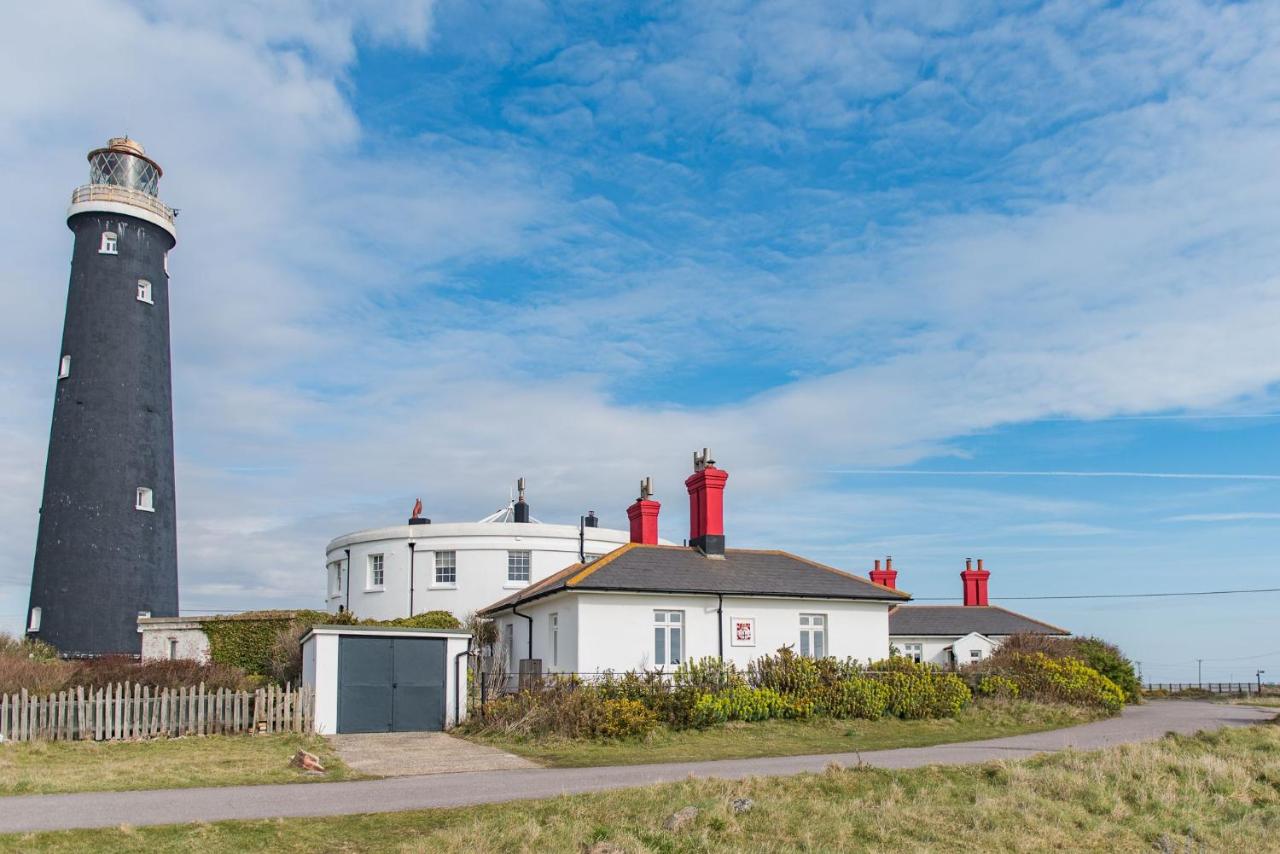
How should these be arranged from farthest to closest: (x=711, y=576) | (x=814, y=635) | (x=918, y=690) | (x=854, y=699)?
(x=814, y=635) < (x=711, y=576) < (x=918, y=690) < (x=854, y=699)

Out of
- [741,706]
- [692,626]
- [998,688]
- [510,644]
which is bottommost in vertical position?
[998,688]

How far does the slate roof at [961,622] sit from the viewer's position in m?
48.9

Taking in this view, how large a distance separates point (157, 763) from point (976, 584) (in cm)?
4552

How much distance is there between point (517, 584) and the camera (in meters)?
38.3

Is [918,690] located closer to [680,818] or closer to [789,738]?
[789,738]

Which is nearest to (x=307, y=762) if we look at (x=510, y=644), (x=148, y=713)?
(x=148, y=713)

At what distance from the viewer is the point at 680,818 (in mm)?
10586

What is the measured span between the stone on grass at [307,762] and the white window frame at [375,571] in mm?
23777

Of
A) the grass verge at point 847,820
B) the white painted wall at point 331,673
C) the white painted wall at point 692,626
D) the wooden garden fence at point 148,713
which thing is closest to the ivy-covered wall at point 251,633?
the white painted wall at point 692,626

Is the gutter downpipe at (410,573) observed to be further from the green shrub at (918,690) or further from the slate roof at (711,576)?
the green shrub at (918,690)

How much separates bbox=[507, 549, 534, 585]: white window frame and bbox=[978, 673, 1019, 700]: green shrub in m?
18.0

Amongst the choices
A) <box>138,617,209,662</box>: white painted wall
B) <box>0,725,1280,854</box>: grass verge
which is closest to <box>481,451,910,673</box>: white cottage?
<box>138,617,209,662</box>: white painted wall

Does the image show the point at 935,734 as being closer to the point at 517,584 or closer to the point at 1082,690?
the point at 1082,690

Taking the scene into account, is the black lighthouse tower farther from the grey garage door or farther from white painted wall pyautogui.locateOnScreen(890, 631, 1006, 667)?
white painted wall pyautogui.locateOnScreen(890, 631, 1006, 667)
